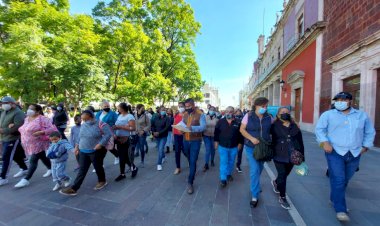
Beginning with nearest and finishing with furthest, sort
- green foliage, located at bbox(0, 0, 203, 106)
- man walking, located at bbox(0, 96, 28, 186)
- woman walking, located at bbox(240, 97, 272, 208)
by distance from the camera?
woman walking, located at bbox(240, 97, 272, 208) < man walking, located at bbox(0, 96, 28, 186) < green foliage, located at bbox(0, 0, 203, 106)

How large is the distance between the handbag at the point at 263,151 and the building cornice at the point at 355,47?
7.29 metres

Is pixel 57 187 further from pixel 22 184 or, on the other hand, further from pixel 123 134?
pixel 123 134

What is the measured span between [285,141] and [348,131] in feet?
2.84

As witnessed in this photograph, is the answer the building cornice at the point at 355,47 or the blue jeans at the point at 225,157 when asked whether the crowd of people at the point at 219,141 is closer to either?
the blue jeans at the point at 225,157

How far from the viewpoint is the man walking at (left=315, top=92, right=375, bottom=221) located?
9.20ft

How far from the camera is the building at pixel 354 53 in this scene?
24.2ft

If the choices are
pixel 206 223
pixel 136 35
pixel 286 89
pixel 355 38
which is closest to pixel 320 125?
pixel 206 223

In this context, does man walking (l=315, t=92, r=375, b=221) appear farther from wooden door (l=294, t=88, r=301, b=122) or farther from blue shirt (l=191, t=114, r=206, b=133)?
wooden door (l=294, t=88, r=301, b=122)

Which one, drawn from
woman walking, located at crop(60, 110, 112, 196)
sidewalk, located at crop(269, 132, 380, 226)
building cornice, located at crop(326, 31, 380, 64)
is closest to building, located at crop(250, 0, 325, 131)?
building cornice, located at crop(326, 31, 380, 64)

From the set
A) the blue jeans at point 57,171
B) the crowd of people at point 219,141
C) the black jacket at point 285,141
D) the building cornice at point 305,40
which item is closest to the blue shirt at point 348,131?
the crowd of people at point 219,141

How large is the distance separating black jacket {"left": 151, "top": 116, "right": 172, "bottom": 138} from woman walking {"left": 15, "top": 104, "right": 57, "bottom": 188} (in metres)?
2.48

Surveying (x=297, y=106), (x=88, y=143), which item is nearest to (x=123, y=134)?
(x=88, y=143)

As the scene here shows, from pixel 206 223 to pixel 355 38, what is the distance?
10.1 metres

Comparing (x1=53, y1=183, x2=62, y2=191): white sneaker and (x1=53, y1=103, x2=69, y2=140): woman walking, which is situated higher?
(x1=53, y1=103, x2=69, y2=140): woman walking
